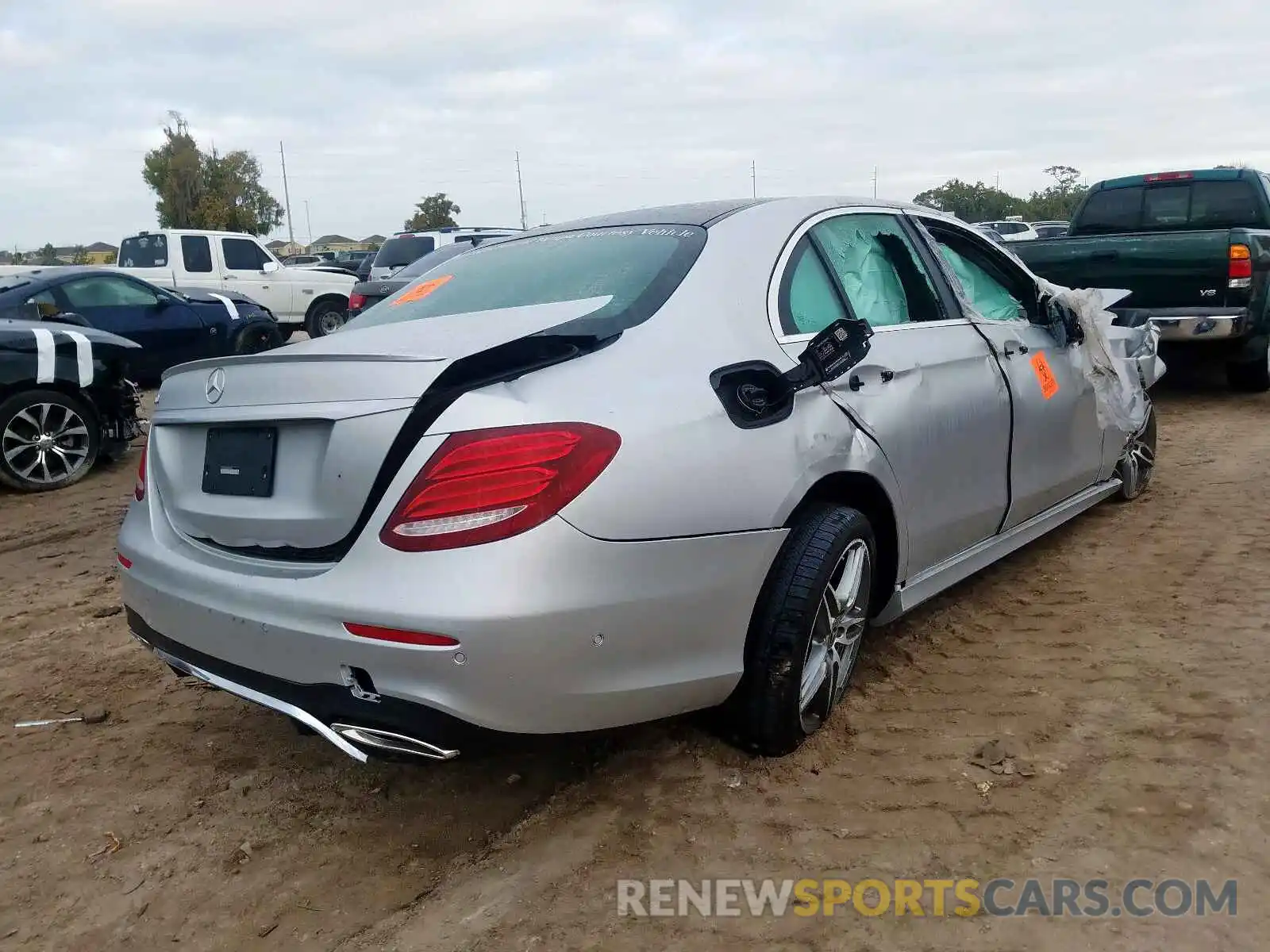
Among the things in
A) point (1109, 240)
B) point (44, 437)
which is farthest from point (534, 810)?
point (1109, 240)

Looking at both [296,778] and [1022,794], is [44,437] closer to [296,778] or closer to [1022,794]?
[296,778]

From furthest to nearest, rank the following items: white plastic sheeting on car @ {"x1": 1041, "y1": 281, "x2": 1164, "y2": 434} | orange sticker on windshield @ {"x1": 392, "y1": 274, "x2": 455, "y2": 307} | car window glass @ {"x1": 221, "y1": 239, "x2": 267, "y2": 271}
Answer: car window glass @ {"x1": 221, "y1": 239, "x2": 267, "y2": 271} < white plastic sheeting on car @ {"x1": 1041, "y1": 281, "x2": 1164, "y2": 434} < orange sticker on windshield @ {"x1": 392, "y1": 274, "x2": 455, "y2": 307}

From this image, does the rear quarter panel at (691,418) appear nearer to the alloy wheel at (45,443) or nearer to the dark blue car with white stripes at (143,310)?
the alloy wheel at (45,443)

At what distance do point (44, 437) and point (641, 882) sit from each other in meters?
5.91

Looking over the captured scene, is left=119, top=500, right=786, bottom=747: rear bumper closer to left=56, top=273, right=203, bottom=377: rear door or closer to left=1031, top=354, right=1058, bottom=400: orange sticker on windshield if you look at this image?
left=1031, top=354, right=1058, bottom=400: orange sticker on windshield

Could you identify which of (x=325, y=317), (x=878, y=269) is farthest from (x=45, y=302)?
(x=878, y=269)

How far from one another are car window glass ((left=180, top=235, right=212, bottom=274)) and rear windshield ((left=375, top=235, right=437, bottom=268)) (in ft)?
7.57

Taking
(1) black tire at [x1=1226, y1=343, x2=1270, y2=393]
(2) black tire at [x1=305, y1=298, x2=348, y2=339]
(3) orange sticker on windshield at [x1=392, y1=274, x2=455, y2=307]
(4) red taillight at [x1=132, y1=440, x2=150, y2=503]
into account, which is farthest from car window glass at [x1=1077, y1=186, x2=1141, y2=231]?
(2) black tire at [x1=305, y1=298, x2=348, y2=339]

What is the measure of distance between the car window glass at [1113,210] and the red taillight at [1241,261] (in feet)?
6.60

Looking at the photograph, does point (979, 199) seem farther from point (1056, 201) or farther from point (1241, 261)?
point (1241, 261)

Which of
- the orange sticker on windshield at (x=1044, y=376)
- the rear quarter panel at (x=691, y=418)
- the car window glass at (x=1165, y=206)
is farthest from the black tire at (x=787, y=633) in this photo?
the car window glass at (x=1165, y=206)

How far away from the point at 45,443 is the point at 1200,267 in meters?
8.08

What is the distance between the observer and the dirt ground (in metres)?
2.26

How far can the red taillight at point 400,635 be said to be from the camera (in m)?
2.11
